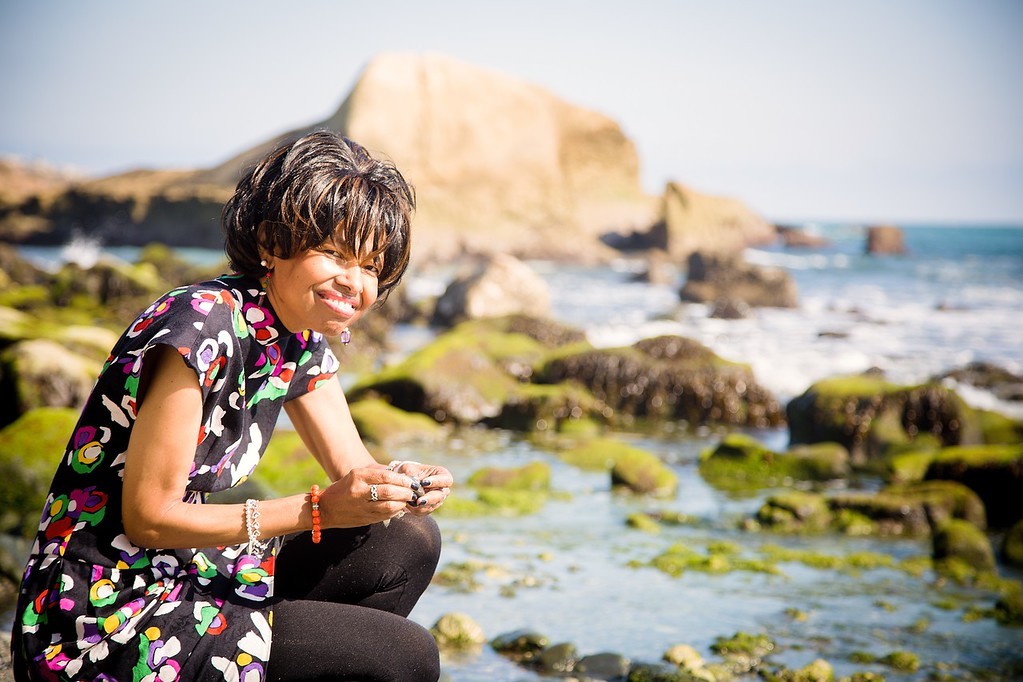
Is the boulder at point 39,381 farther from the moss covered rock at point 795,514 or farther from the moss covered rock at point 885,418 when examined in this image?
the moss covered rock at point 885,418

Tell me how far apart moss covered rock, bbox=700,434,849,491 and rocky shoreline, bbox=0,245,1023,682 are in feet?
0.06

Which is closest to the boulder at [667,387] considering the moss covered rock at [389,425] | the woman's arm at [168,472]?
the moss covered rock at [389,425]

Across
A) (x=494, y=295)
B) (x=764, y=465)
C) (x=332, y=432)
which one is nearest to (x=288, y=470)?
(x=764, y=465)

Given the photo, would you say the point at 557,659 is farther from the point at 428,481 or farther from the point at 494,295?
the point at 494,295

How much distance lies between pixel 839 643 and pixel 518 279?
1604 cm

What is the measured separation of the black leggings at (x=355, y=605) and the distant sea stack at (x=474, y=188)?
55.2 meters

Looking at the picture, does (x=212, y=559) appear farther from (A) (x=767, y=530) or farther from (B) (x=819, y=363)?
(B) (x=819, y=363)

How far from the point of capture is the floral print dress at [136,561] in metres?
2.45

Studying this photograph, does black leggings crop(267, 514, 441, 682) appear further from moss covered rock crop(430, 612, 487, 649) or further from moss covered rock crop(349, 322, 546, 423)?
moss covered rock crop(349, 322, 546, 423)

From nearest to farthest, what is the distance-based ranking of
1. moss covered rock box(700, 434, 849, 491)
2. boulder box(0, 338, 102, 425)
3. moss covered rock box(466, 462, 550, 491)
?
moss covered rock box(466, 462, 550, 491) → boulder box(0, 338, 102, 425) → moss covered rock box(700, 434, 849, 491)

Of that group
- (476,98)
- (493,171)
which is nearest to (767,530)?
(493,171)

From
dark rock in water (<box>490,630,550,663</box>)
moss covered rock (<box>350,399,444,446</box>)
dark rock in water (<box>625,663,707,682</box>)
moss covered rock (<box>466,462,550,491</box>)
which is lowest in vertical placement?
moss covered rock (<box>350,399,444,446</box>)

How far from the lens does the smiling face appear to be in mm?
2701

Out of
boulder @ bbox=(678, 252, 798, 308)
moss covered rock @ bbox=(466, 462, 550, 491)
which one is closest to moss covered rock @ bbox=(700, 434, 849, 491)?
moss covered rock @ bbox=(466, 462, 550, 491)
